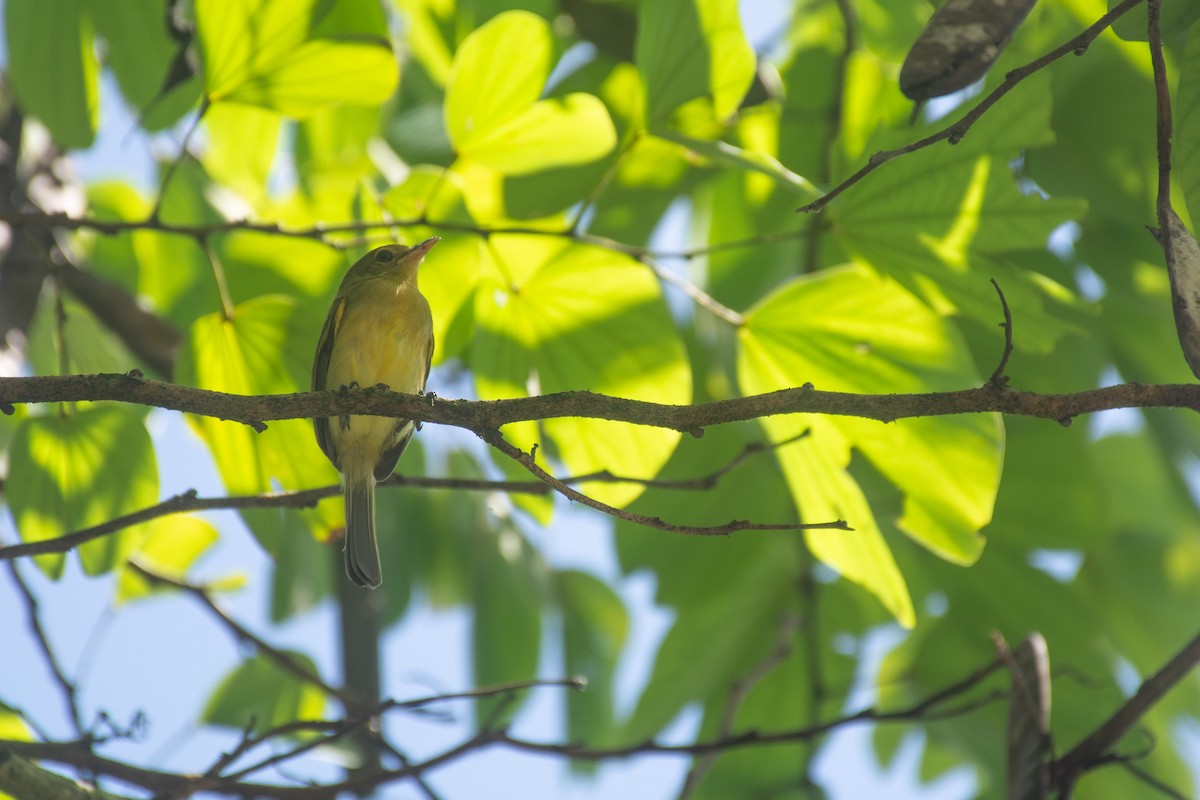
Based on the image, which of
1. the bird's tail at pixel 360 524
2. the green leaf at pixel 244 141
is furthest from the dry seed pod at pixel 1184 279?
the green leaf at pixel 244 141

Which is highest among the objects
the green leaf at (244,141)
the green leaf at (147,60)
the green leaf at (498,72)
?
the green leaf at (244,141)

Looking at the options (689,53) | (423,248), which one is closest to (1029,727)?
(689,53)

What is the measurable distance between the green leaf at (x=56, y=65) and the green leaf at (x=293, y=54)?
0.36m

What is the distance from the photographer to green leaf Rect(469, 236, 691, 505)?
7.93ft

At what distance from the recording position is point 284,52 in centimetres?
253

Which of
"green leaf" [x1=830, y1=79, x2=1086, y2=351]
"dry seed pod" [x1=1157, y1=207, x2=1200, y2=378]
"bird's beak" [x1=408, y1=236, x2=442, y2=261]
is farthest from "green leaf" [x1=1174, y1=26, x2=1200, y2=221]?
"bird's beak" [x1=408, y1=236, x2=442, y2=261]

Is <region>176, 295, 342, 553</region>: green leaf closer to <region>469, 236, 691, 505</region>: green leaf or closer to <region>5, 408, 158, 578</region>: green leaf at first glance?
<region>5, 408, 158, 578</region>: green leaf

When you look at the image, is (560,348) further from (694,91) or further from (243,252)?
(243,252)

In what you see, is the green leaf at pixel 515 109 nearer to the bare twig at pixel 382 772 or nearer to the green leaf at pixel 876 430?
the green leaf at pixel 876 430

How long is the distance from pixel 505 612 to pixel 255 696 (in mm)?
854

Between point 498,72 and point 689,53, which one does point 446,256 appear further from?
point 689,53

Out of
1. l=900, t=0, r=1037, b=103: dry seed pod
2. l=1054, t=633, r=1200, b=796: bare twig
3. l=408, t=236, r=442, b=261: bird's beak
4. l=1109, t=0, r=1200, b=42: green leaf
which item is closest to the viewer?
l=1109, t=0, r=1200, b=42: green leaf

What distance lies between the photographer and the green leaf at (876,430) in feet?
7.27

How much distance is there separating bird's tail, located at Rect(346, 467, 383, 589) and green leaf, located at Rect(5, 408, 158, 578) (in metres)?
0.70
